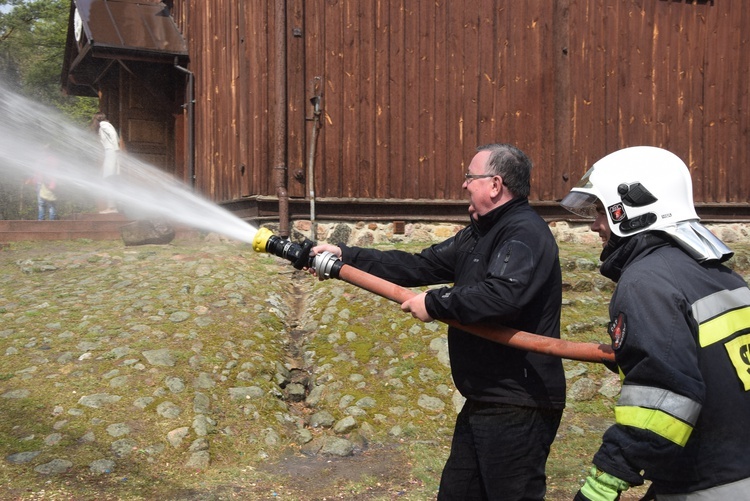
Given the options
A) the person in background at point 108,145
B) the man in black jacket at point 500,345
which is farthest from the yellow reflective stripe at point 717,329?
the person in background at point 108,145

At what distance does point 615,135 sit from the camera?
12180 millimetres

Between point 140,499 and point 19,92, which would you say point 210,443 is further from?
point 19,92

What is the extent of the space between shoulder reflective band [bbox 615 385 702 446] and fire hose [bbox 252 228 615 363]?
0.78 meters

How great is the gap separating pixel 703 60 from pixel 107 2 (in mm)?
11134

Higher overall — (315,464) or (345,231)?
(345,231)

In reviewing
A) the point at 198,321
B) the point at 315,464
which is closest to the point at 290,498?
the point at 315,464

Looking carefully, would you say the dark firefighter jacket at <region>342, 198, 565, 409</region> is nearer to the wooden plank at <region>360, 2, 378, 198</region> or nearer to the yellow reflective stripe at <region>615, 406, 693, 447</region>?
the yellow reflective stripe at <region>615, 406, 693, 447</region>

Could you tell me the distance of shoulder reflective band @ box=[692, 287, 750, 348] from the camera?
101 inches

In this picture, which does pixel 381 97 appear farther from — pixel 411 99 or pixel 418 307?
pixel 418 307

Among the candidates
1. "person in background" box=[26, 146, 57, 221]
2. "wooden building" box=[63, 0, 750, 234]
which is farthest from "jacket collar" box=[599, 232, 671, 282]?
"person in background" box=[26, 146, 57, 221]

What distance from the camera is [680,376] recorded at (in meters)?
2.45

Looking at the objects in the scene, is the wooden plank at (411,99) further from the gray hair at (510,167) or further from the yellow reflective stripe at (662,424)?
the yellow reflective stripe at (662,424)

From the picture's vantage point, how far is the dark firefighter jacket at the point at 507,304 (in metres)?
3.46

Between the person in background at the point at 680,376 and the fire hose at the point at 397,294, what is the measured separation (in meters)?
0.68
